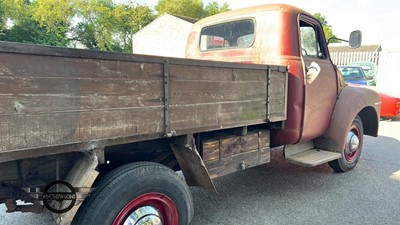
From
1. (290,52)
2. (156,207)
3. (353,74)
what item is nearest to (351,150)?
(290,52)

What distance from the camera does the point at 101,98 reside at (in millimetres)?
1860

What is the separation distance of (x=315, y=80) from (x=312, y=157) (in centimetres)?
98

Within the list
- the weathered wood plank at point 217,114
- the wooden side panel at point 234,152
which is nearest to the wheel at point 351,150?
the wooden side panel at point 234,152

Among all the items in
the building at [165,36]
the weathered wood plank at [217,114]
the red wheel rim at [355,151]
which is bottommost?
the red wheel rim at [355,151]

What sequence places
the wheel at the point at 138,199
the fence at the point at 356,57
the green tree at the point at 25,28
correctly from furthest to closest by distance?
the green tree at the point at 25,28 → the fence at the point at 356,57 → the wheel at the point at 138,199

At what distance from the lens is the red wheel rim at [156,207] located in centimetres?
218

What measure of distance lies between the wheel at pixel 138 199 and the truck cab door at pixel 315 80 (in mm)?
1912

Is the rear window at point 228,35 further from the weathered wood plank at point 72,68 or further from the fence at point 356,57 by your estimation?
the fence at point 356,57

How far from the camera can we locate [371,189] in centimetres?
393

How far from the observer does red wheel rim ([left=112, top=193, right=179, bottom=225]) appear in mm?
2182

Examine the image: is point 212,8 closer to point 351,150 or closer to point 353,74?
point 353,74

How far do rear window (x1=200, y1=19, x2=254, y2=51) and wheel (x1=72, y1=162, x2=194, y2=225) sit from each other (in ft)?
7.17

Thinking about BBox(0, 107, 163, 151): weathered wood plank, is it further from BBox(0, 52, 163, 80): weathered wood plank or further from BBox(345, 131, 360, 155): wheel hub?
BBox(345, 131, 360, 155): wheel hub

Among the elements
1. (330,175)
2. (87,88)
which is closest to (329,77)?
(330,175)
